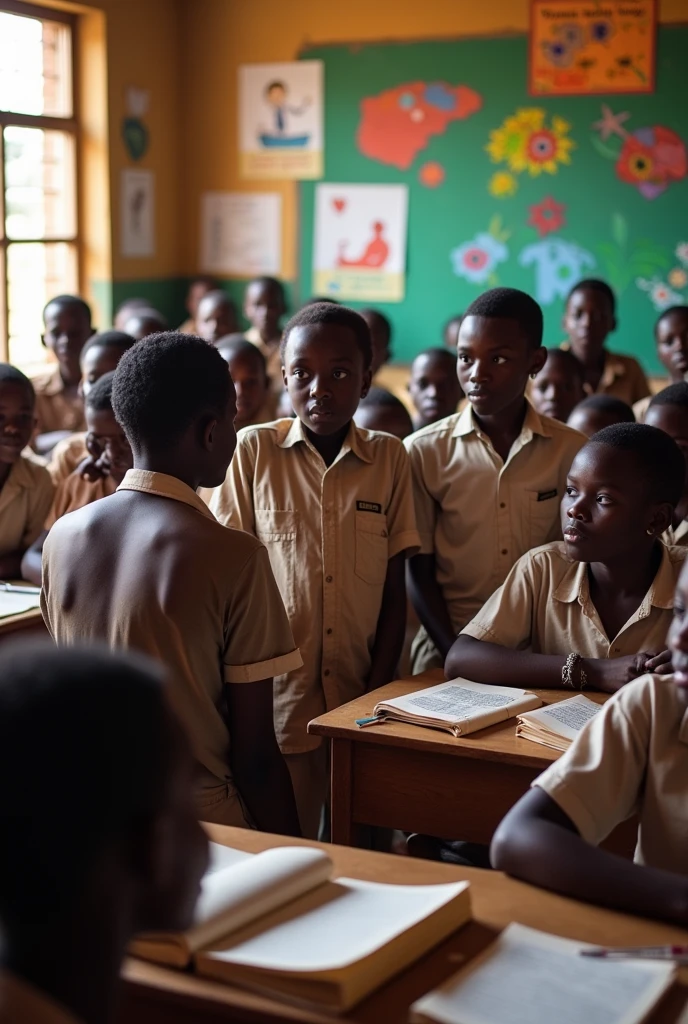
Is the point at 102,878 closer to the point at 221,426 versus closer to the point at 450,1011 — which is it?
the point at 450,1011

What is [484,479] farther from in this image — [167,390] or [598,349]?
[598,349]

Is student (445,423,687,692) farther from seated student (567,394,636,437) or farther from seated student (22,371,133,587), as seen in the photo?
seated student (22,371,133,587)

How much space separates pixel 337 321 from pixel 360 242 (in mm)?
4367

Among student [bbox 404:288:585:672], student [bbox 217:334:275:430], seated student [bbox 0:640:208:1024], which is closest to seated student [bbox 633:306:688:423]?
student [bbox 217:334:275:430]

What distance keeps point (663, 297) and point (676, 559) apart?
13.2 ft

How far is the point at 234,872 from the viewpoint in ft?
4.37

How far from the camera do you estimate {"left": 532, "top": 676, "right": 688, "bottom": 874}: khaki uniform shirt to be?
157 cm

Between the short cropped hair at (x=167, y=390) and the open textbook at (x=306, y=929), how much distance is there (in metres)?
0.72

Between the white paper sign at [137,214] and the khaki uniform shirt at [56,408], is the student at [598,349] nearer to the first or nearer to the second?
the khaki uniform shirt at [56,408]

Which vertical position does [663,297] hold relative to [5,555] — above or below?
above

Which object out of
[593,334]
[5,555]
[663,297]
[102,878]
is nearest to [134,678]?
[102,878]

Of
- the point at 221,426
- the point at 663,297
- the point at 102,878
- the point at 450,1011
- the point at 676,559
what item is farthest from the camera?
the point at 663,297

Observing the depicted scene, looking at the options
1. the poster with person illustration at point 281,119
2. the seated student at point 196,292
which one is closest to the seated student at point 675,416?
the seated student at point 196,292

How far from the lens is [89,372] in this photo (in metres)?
3.79
